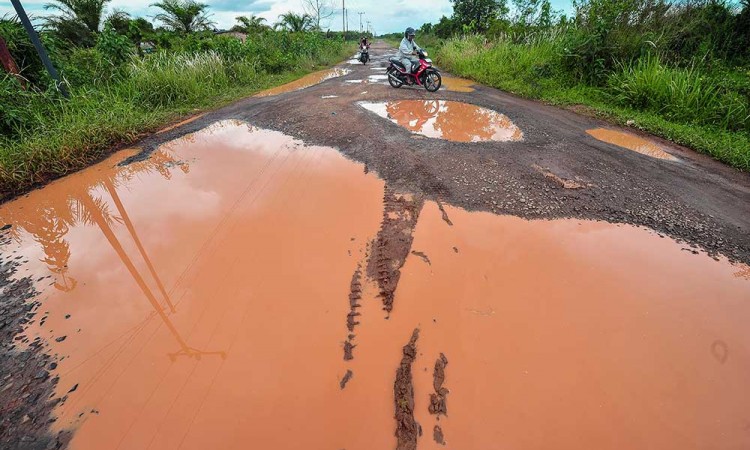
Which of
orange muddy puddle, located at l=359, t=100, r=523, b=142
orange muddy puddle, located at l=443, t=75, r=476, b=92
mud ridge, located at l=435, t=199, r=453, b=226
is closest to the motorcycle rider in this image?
orange muddy puddle, located at l=443, t=75, r=476, b=92

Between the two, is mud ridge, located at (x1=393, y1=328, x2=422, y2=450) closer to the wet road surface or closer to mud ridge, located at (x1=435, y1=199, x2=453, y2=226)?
the wet road surface

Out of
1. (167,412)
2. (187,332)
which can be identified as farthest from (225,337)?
(167,412)

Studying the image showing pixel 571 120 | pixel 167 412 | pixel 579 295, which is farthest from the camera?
pixel 571 120

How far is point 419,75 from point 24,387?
8143 mm

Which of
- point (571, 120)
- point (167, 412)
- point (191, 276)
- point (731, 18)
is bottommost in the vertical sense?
point (167, 412)

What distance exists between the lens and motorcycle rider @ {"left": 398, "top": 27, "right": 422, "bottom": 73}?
794 cm

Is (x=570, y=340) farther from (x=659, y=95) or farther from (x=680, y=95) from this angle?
(x=659, y=95)

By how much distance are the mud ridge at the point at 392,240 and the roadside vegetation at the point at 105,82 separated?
14.4 feet

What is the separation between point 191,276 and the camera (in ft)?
8.25

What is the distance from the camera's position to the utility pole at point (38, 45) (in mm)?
4855

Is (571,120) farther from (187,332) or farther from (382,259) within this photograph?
(187,332)

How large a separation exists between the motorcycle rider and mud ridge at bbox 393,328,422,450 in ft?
24.9

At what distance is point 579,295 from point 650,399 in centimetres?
72

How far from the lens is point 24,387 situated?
1.77 meters
